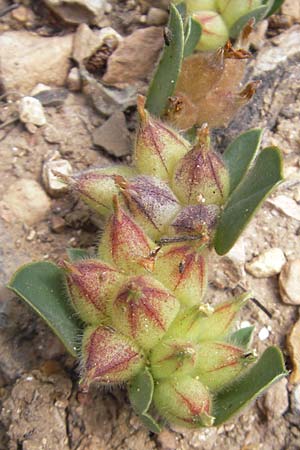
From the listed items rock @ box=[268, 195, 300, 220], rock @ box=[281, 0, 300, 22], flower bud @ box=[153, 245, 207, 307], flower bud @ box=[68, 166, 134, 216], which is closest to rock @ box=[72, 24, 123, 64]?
rock @ box=[281, 0, 300, 22]

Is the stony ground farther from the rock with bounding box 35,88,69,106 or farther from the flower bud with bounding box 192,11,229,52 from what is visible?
the flower bud with bounding box 192,11,229,52

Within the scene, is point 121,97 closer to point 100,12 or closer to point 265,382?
point 100,12

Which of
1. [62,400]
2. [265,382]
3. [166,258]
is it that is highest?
[166,258]

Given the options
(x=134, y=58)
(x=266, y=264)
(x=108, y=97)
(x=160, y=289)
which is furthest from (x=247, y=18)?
(x=160, y=289)

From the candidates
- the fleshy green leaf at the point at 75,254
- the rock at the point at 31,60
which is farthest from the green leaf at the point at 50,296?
the rock at the point at 31,60

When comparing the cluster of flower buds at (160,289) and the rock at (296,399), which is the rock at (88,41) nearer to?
the cluster of flower buds at (160,289)

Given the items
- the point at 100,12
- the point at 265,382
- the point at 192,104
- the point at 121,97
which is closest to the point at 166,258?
the point at 265,382

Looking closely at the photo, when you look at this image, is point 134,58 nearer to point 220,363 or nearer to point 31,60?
point 31,60
